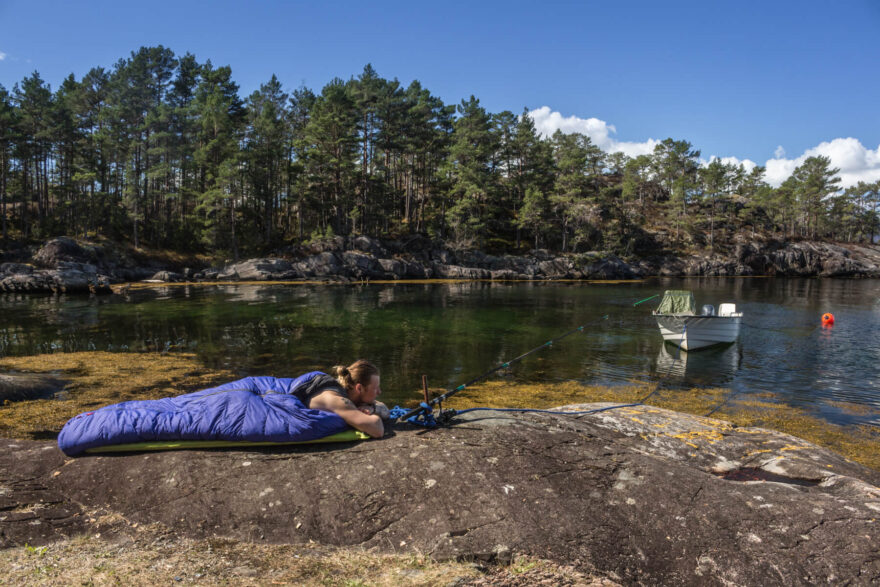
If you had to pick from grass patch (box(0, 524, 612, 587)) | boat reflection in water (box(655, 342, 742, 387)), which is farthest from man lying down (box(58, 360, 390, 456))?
boat reflection in water (box(655, 342, 742, 387))

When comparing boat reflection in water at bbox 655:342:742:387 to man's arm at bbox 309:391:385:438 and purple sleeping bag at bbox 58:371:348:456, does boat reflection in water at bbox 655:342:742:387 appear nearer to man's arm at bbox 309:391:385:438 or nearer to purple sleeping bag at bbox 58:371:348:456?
man's arm at bbox 309:391:385:438

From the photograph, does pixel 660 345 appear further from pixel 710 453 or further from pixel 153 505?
pixel 153 505

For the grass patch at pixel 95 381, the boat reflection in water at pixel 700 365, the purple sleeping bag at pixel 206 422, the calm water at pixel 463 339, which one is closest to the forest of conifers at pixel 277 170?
the calm water at pixel 463 339

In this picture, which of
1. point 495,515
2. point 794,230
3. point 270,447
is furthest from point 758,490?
point 794,230

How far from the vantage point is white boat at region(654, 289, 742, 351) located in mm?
18000

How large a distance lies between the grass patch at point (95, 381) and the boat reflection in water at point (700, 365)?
45.5ft

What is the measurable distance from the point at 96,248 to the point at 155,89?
2500 centimetres

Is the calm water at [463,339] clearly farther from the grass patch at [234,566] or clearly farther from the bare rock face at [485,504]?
the grass patch at [234,566]

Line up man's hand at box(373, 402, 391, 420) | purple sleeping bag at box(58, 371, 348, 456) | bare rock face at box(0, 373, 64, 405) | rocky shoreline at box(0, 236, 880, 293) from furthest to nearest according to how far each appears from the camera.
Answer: rocky shoreline at box(0, 236, 880, 293) < bare rock face at box(0, 373, 64, 405) < man's hand at box(373, 402, 391, 420) < purple sleeping bag at box(58, 371, 348, 456)

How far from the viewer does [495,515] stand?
3854 millimetres

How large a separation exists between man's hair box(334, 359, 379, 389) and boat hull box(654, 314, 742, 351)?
1661 cm

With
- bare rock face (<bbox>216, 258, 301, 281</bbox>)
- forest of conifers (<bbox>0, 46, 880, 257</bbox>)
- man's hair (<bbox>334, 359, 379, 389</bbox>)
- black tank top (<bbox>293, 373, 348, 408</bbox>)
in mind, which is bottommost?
black tank top (<bbox>293, 373, 348, 408</bbox>)

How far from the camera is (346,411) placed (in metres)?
4.80

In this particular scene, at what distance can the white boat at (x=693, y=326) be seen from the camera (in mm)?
18000
